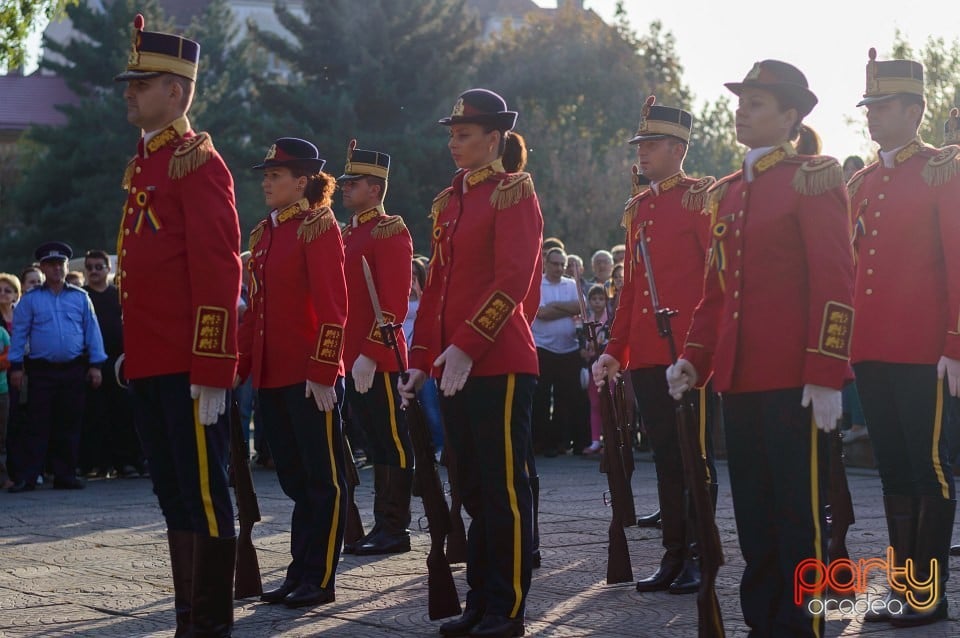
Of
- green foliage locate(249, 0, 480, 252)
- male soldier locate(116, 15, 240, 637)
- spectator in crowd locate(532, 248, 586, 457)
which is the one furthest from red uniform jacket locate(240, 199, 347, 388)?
green foliage locate(249, 0, 480, 252)

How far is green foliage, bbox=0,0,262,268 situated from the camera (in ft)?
135

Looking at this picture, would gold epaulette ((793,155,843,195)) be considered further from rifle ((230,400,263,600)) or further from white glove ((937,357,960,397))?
rifle ((230,400,263,600))

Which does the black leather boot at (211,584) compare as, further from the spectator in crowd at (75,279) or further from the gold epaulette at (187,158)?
the spectator in crowd at (75,279)

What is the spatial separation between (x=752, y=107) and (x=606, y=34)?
5082 centimetres

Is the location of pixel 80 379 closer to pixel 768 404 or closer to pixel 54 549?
pixel 54 549

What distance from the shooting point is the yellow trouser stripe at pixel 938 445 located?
6.60m

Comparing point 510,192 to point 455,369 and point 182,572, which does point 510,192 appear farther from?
point 182,572

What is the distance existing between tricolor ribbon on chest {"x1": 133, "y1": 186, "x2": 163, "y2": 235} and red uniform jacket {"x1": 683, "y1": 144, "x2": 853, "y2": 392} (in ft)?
6.92

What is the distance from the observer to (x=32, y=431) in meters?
14.3

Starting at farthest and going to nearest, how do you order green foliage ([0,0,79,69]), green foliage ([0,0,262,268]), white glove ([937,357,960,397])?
green foliage ([0,0,262,268]), green foliage ([0,0,79,69]), white glove ([937,357,960,397])

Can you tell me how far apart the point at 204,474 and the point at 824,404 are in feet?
7.46

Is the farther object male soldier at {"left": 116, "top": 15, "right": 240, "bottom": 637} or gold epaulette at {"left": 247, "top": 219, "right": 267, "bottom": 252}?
gold epaulette at {"left": 247, "top": 219, "right": 267, "bottom": 252}

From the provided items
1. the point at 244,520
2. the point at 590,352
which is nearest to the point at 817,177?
the point at 244,520

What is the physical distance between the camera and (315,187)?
771cm
